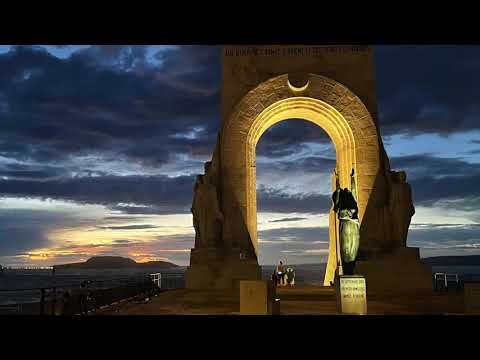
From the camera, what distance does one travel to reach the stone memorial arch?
15172 mm

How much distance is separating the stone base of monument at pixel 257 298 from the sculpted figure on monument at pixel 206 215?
7.42 meters

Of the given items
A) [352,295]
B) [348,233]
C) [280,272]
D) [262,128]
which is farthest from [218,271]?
[352,295]

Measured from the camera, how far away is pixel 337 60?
1675 centimetres

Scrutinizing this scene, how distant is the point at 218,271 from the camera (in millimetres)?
14688

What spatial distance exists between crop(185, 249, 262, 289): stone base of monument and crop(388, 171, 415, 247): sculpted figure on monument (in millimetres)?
4748

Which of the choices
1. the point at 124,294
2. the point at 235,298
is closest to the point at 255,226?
the point at 235,298

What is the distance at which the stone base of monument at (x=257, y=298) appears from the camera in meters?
7.73

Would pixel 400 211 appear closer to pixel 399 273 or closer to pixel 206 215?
pixel 399 273

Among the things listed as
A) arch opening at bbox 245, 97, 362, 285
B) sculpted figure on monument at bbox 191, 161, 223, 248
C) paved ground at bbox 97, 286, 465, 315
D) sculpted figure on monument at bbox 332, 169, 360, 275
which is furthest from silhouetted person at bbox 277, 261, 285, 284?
sculpted figure on monument at bbox 332, 169, 360, 275

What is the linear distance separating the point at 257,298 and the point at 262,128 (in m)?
10.7

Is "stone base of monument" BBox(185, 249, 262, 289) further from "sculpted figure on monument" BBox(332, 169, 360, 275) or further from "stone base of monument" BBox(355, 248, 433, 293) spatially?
"sculpted figure on monument" BBox(332, 169, 360, 275)

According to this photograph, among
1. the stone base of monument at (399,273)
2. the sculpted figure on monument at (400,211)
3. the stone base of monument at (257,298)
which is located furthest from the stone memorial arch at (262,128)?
the stone base of monument at (257,298)
